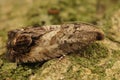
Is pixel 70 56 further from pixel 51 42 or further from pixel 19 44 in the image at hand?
pixel 19 44

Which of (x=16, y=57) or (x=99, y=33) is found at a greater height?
(x=99, y=33)

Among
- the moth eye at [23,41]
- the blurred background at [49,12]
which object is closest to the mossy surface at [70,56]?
the blurred background at [49,12]

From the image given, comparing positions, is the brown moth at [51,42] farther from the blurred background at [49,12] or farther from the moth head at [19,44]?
the blurred background at [49,12]

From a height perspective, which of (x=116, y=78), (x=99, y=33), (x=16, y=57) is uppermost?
(x=99, y=33)

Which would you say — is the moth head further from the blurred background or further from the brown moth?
the blurred background

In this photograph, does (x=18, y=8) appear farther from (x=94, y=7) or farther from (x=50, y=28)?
(x=50, y=28)

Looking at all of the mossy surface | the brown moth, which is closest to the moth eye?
the brown moth

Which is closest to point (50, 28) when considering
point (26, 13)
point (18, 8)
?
point (26, 13)

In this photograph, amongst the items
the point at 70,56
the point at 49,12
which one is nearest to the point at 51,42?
the point at 70,56
